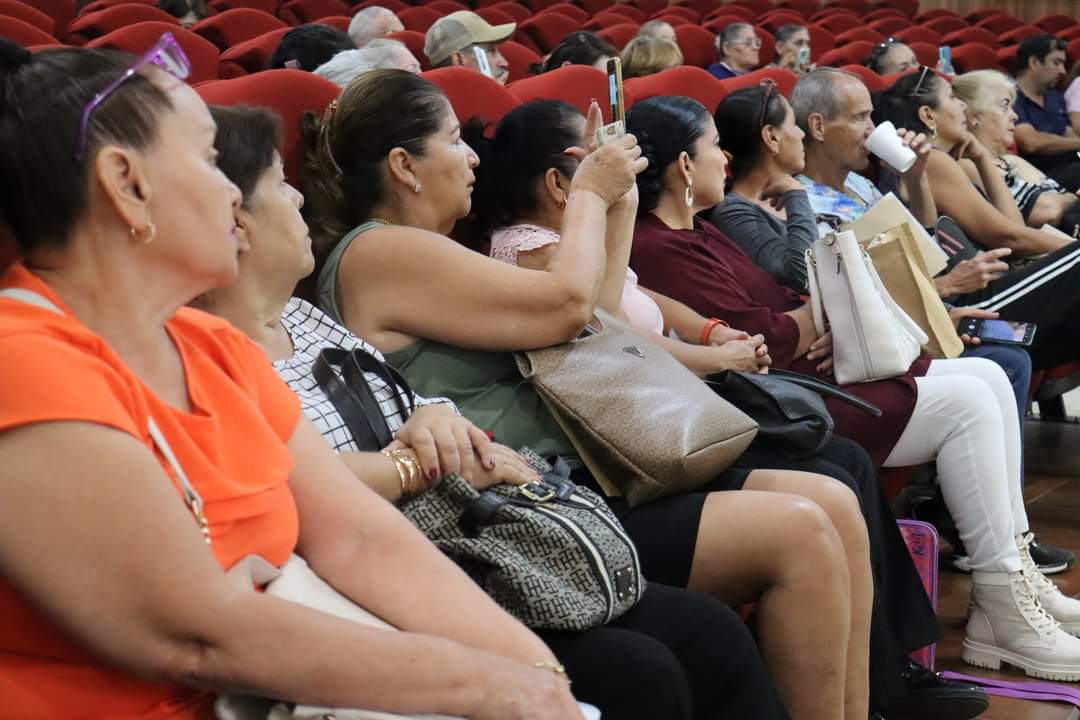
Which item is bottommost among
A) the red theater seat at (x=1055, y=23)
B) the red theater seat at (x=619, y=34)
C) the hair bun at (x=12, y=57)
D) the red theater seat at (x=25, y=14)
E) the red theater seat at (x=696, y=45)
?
the red theater seat at (x=1055, y=23)

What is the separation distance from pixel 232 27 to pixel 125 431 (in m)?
3.45

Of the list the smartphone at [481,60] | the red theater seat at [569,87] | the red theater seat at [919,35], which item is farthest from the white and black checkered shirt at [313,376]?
the red theater seat at [919,35]

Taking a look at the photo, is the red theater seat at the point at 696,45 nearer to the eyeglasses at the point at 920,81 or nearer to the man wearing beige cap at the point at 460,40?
the man wearing beige cap at the point at 460,40

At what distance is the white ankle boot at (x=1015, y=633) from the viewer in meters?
2.14

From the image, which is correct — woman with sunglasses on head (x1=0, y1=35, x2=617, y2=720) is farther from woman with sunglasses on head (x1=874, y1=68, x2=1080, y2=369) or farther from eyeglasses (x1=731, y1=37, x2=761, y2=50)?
eyeglasses (x1=731, y1=37, x2=761, y2=50)

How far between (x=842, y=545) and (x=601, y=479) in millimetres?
315

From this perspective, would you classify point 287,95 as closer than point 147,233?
No

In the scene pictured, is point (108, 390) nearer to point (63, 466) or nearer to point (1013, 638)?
point (63, 466)

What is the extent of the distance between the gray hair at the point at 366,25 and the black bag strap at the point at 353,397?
2.98m

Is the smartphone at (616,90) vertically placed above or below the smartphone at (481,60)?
above

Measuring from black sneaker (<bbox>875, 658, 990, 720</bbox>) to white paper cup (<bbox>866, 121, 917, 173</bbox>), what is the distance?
153 centimetres

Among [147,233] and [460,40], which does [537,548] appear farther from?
[460,40]

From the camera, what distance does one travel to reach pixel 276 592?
97 cm

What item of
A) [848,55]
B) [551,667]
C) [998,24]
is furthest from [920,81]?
[998,24]
